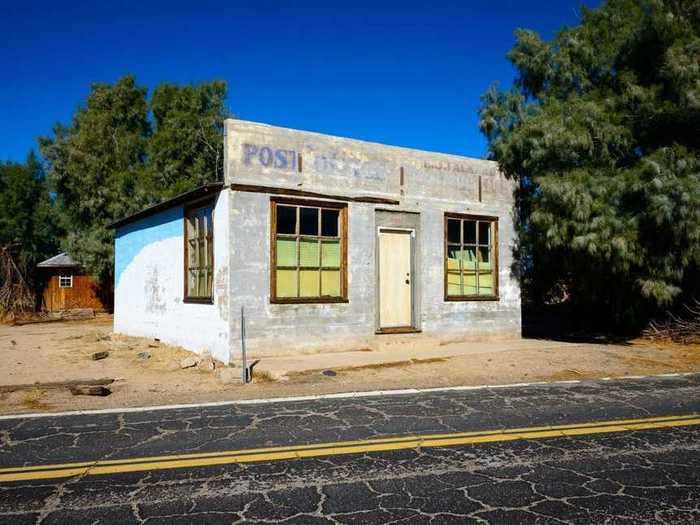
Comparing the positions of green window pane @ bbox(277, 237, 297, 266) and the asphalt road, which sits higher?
green window pane @ bbox(277, 237, 297, 266)

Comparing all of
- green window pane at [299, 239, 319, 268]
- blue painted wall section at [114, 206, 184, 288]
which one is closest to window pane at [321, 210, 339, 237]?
green window pane at [299, 239, 319, 268]

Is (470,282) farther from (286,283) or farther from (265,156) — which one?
(265,156)

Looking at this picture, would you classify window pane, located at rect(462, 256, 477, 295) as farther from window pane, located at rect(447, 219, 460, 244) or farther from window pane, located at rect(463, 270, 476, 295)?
window pane, located at rect(447, 219, 460, 244)

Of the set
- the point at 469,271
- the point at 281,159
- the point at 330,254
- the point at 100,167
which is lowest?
the point at 469,271

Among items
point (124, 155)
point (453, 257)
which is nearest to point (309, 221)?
point (453, 257)

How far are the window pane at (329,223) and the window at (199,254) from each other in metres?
2.36

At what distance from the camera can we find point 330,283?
12125 millimetres

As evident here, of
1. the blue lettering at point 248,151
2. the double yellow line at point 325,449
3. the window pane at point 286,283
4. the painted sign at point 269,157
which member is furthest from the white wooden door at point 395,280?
the double yellow line at point 325,449

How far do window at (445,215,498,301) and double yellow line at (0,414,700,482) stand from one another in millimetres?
7832

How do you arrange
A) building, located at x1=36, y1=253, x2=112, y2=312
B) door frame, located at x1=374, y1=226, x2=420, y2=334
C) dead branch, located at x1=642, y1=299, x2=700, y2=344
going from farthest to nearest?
building, located at x1=36, y1=253, x2=112, y2=312
dead branch, located at x1=642, y1=299, x2=700, y2=344
door frame, located at x1=374, y1=226, x2=420, y2=334

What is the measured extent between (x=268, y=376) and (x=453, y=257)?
6.25 metres

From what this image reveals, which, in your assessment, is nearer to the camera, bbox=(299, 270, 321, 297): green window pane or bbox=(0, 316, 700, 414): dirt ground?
bbox=(0, 316, 700, 414): dirt ground

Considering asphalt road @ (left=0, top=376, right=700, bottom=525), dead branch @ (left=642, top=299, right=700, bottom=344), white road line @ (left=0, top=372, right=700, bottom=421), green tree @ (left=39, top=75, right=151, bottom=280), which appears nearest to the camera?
asphalt road @ (left=0, top=376, right=700, bottom=525)

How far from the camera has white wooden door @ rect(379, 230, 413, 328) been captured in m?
12.8
